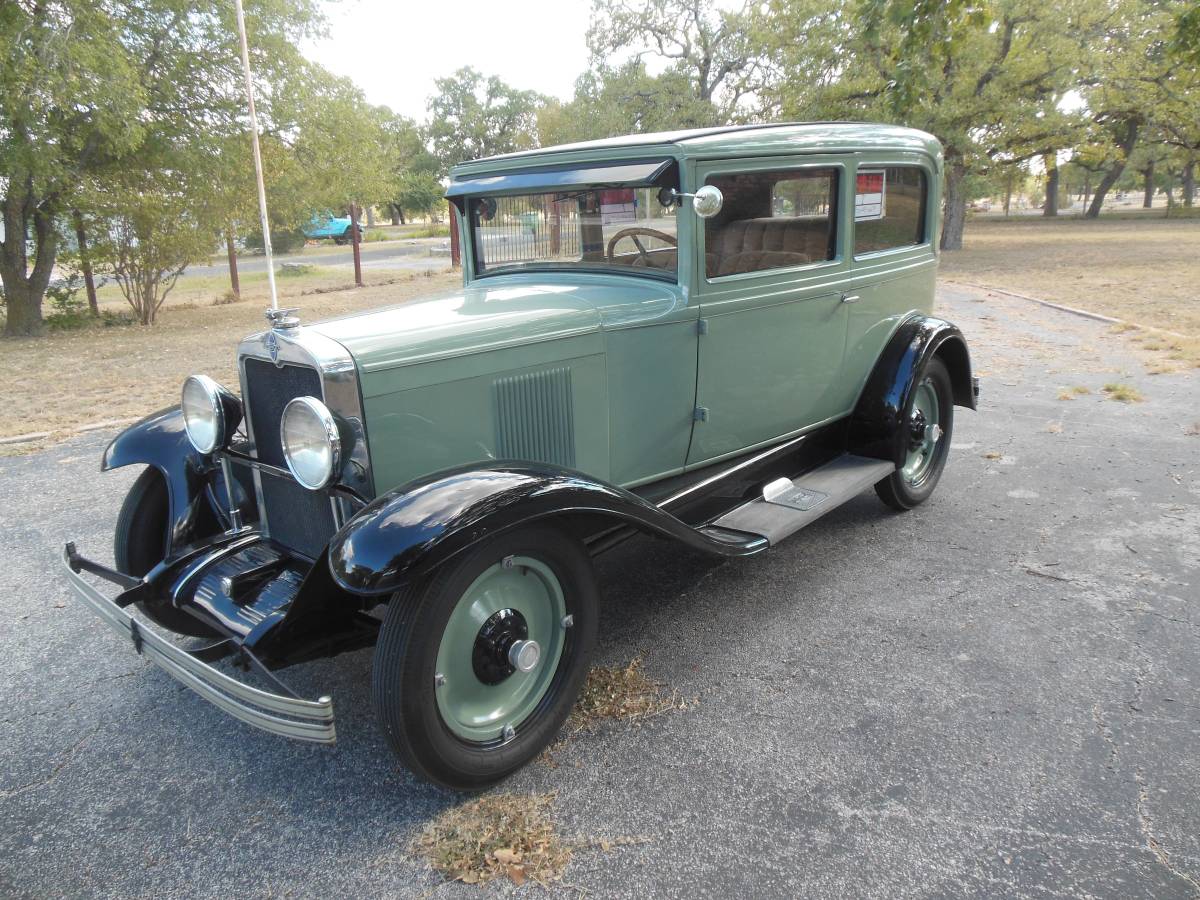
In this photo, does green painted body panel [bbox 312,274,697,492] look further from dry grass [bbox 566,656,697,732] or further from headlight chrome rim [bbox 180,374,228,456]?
dry grass [bbox 566,656,697,732]

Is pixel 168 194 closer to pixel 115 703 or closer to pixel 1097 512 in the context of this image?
pixel 115 703

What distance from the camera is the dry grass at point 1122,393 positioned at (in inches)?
257

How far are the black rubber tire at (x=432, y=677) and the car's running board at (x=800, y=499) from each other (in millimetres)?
964

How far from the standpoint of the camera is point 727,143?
3.17 m

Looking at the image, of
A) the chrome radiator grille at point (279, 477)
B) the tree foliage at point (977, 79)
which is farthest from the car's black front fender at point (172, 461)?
the tree foliage at point (977, 79)

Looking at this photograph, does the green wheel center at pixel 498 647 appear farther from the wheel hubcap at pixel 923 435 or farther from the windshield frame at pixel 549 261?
the wheel hubcap at pixel 923 435

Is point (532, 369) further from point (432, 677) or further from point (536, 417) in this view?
point (432, 677)

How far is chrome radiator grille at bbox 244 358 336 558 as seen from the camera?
274 centimetres

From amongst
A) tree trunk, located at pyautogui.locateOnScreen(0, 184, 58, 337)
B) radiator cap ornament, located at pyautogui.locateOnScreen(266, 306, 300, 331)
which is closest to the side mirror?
radiator cap ornament, located at pyautogui.locateOnScreen(266, 306, 300, 331)

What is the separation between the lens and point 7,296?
11102 mm

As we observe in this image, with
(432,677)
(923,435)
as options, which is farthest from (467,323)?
(923,435)

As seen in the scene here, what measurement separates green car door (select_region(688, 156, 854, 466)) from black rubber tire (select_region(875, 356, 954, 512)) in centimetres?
63

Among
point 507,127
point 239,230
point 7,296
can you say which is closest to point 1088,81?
point 239,230

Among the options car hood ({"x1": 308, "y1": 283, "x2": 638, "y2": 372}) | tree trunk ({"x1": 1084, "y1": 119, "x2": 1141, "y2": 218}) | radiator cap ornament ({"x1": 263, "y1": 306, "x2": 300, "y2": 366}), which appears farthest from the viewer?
tree trunk ({"x1": 1084, "y1": 119, "x2": 1141, "y2": 218})
